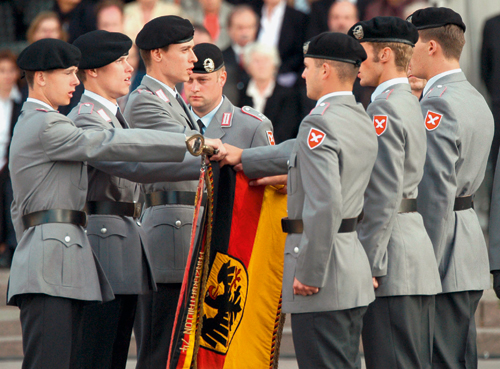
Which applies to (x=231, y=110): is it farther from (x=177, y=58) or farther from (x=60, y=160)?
(x=60, y=160)

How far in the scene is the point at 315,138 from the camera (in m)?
3.37

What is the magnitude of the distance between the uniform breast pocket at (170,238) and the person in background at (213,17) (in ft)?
11.8

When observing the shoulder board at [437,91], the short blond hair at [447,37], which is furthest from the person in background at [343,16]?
the shoulder board at [437,91]

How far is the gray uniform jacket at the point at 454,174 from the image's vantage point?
3941 millimetres

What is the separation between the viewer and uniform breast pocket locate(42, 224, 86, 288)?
3.55m

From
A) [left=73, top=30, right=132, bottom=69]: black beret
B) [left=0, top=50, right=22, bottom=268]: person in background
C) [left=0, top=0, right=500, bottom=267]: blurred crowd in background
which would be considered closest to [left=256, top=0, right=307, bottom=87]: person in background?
[left=0, top=0, right=500, bottom=267]: blurred crowd in background

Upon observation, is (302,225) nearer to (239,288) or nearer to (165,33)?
(239,288)

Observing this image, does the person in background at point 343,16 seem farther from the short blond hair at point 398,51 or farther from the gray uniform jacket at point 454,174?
the short blond hair at point 398,51

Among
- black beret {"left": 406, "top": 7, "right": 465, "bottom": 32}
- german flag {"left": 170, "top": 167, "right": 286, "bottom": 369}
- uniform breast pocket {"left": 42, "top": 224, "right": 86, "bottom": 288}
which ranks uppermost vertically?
black beret {"left": 406, "top": 7, "right": 465, "bottom": 32}

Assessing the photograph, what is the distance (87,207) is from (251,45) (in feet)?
11.8

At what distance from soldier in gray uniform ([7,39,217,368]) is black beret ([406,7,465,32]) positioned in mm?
1527

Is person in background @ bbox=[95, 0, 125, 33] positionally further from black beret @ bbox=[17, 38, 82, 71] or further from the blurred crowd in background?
black beret @ bbox=[17, 38, 82, 71]

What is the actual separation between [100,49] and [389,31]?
56.3 inches

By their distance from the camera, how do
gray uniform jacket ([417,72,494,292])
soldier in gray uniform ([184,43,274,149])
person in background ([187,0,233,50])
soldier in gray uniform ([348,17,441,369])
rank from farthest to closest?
person in background ([187,0,233,50])
soldier in gray uniform ([184,43,274,149])
gray uniform jacket ([417,72,494,292])
soldier in gray uniform ([348,17,441,369])
